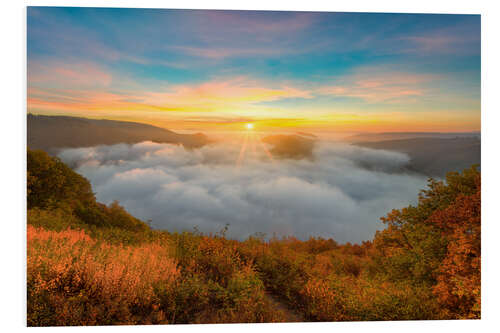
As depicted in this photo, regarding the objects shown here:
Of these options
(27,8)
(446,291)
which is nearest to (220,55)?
(27,8)

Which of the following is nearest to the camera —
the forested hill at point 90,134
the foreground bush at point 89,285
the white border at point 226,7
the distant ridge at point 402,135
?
the foreground bush at point 89,285

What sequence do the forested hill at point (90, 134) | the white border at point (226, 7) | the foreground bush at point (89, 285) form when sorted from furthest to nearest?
the forested hill at point (90, 134), the white border at point (226, 7), the foreground bush at point (89, 285)

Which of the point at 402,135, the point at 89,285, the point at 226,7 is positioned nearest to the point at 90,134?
the point at 89,285

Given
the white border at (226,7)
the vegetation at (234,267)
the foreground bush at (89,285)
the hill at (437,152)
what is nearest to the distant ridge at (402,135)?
Answer: the hill at (437,152)

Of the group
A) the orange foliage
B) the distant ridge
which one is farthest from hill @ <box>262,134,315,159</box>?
the orange foliage

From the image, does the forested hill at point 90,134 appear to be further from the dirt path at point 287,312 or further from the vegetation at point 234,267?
the dirt path at point 287,312

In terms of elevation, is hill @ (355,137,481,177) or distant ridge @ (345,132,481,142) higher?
distant ridge @ (345,132,481,142)

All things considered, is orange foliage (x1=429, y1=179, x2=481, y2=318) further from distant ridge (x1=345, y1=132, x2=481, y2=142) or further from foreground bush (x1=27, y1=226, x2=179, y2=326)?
foreground bush (x1=27, y1=226, x2=179, y2=326)

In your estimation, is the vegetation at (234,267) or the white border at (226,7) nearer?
the vegetation at (234,267)

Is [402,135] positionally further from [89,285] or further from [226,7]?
[89,285]
